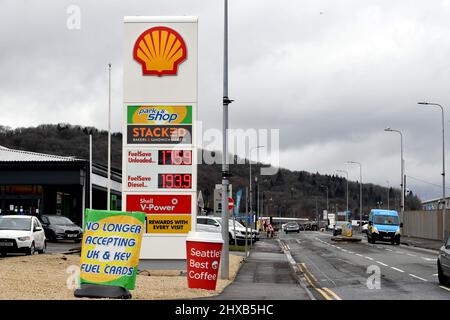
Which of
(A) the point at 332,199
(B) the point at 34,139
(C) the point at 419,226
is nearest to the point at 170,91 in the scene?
(C) the point at 419,226

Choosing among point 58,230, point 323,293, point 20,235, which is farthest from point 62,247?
point 323,293

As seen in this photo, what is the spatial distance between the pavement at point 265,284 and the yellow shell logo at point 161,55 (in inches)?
257

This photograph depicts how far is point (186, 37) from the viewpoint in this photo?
901 inches

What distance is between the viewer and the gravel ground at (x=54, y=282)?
15.3 metres

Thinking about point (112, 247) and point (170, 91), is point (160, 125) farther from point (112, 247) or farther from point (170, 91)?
point (112, 247)

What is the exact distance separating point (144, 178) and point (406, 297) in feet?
28.3

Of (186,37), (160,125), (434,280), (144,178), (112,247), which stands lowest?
(434,280)

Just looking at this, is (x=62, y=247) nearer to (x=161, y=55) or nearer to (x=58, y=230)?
(x=58, y=230)

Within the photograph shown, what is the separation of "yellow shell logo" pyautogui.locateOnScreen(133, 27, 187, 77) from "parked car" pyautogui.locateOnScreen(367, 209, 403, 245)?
113 feet

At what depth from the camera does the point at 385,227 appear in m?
54.3

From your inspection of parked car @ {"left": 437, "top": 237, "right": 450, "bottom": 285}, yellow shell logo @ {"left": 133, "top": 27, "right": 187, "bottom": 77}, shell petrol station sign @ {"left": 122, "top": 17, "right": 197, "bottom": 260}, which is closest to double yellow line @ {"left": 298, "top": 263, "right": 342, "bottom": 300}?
parked car @ {"left": 437, "top": 237, "right": 450, "bottom": 285}

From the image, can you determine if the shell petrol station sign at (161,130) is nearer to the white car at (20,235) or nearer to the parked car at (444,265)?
the parked car at (444,265)

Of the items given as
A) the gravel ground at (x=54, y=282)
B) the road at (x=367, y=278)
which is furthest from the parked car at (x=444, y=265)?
the gravel ground at (x=54, y=282)

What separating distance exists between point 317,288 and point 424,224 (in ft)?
180
